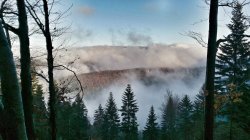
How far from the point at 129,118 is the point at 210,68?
241 feet

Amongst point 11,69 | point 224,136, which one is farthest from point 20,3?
point 224,136

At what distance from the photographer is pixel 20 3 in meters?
10.3

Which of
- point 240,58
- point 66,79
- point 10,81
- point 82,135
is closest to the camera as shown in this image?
point 10,81

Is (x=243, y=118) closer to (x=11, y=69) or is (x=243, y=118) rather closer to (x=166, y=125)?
(x=11, y=69)

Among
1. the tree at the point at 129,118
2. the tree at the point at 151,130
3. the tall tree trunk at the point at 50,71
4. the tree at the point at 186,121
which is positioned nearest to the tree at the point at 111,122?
the tree at the point at 129,118

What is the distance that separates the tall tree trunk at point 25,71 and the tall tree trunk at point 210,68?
462 centimetres

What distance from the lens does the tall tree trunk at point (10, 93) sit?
17.3ft

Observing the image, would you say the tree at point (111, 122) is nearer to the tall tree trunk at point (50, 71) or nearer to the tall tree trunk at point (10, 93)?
the tall tree trunk at point (50, 71)

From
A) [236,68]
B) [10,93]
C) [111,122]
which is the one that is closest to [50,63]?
[10,93]

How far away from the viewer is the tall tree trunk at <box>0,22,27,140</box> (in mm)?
5266

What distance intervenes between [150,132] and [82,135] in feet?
69.8

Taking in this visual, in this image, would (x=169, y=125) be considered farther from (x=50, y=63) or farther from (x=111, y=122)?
(x=50, y=63)

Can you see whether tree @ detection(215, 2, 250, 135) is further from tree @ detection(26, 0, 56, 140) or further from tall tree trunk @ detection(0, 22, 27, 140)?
tall tree trunk @ detection(0, 22, 27, 140)

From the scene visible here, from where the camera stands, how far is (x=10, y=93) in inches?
208
